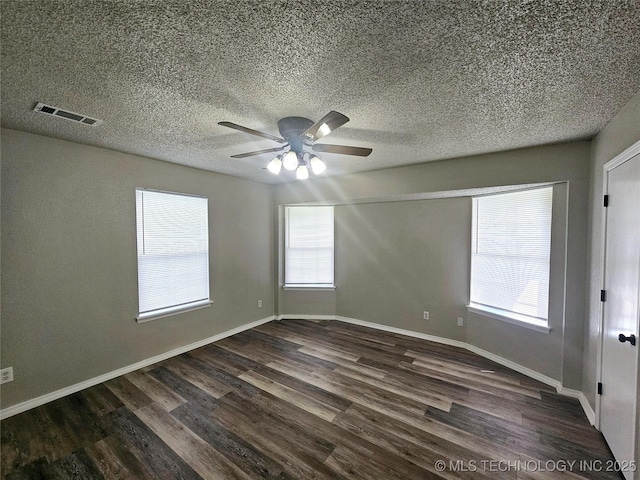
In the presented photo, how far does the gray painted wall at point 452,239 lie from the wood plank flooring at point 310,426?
15.7 inches

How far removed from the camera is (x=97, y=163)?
2.73 metres

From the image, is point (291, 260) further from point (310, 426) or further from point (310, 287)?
point (310, 426)

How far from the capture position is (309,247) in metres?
4.80

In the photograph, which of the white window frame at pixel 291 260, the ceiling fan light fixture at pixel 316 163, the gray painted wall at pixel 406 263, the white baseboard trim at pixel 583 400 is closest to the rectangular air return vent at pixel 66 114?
the ceiling fan light fixture at pixel 316 163

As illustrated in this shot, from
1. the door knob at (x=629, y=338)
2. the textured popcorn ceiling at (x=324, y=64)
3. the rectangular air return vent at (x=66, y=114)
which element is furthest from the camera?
the rectangular air return vent at (x=66, y=114)

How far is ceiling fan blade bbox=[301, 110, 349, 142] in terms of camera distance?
150cm

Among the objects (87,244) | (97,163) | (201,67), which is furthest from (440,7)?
(87,244)

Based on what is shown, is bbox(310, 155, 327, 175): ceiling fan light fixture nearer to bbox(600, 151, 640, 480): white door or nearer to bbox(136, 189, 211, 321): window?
bbox(600, 151, 640, 480): white door

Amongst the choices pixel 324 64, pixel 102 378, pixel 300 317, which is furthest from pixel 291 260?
pixel 324 64

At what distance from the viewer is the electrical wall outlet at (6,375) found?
7.18ft

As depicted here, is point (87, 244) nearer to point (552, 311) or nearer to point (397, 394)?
point (397, 394)

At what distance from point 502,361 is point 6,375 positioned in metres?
5.04

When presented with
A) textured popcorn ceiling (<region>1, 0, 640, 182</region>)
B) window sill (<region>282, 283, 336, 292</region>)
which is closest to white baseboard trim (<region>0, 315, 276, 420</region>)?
window sill (<region>282, 283, 336, 292</region>)

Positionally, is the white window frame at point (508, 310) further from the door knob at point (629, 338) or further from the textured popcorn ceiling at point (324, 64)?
the textured popcorn ceiling at point (324, 64)
